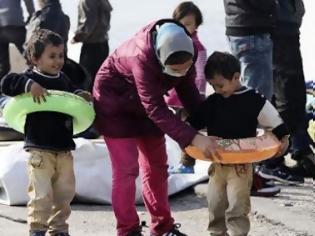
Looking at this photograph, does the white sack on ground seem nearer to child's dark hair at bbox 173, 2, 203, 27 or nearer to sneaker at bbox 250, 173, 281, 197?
sneaker at bbox 250, 173, 281, 197

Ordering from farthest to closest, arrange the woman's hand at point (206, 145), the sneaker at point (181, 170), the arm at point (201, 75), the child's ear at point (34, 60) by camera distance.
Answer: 1. the arm at point (201, 75)
2. the sneaker at point (181, 170)
3. the child's ear at point (34, 60)
4. the woman's hand at point (206, 145)

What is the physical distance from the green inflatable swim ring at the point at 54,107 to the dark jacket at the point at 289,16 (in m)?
2.24

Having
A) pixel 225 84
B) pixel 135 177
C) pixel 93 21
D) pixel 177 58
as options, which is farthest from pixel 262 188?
pixel 93 21

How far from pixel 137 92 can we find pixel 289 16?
7.41 feet

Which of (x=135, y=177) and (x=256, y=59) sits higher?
(x=256, y=59)

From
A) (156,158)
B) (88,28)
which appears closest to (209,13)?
(88,28)

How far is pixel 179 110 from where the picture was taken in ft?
21.4

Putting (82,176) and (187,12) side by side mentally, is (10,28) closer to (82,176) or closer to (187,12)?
(187,12)

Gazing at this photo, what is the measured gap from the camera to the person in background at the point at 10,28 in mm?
9875

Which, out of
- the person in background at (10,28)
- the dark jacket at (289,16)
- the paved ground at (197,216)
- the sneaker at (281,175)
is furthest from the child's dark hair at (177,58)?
the person in background at (10,28)

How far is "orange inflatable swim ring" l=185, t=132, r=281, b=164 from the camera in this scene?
482 cm

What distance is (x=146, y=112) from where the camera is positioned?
504 cm

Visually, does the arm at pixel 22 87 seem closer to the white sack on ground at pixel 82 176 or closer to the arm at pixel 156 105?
the arm at pixel 156 105

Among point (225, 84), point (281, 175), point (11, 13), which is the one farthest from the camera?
point (11, 13)
